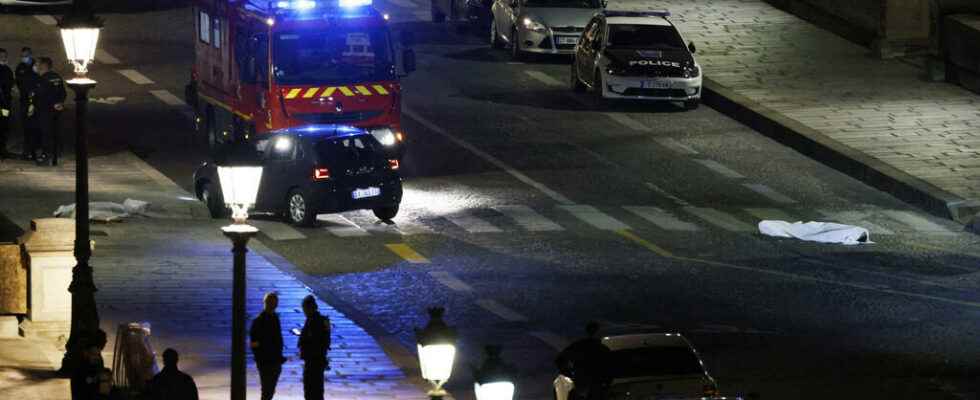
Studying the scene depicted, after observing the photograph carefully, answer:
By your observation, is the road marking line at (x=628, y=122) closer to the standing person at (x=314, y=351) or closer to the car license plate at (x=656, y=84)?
the car license plate at (x=656, y=84)

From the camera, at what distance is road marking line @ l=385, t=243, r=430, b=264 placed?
1085 inches

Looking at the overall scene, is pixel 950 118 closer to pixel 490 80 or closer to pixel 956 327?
pixel 490 80

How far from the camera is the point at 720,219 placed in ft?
101

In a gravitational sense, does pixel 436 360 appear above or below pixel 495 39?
above

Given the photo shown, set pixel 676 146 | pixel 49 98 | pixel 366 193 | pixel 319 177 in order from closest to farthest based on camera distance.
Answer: pixel 319 177
pixel 366 193
pixel 49 98
pixel 676 146

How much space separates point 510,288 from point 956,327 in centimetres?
540

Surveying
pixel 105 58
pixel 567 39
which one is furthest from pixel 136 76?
pixel 567 39

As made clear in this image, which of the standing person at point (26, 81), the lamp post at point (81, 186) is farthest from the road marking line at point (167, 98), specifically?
the lamp post at point (81, 186)

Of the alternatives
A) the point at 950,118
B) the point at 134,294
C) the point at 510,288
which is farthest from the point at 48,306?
the point at 950,118

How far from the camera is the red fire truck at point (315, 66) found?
33.2 metres

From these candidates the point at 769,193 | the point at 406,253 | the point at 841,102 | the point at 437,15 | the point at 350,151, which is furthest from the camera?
the point at 437,15

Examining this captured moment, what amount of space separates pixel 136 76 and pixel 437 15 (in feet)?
32.2

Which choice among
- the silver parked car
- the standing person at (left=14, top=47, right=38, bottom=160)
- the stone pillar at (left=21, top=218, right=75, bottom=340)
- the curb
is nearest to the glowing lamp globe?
the stone pillar at (left=21, top=218, right=75, bottom=340)

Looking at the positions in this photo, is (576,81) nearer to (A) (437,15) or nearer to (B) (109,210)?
(A) (437,15)
